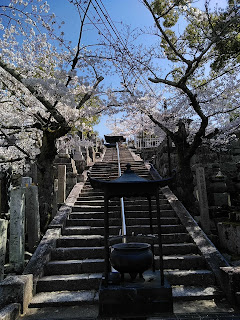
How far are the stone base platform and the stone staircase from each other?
2154mm

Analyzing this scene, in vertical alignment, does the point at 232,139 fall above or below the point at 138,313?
above

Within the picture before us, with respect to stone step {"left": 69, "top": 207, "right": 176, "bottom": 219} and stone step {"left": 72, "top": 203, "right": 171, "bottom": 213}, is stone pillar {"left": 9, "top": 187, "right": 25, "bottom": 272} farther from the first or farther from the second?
stone step {"left": 72, "top": 203, "right": 171, "bottom": 213}

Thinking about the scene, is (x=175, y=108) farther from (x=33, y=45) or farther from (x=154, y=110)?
(x=33, y=45)

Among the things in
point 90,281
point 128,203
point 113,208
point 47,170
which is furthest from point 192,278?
point 47,170

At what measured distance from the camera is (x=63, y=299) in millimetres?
5273

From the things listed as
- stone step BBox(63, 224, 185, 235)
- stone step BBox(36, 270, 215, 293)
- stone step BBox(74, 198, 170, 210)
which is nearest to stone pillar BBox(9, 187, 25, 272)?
stone step BBox(36, 270, 215, 293)

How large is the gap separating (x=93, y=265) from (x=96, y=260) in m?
0.20

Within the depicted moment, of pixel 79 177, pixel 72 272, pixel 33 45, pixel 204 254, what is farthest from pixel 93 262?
pixel 33 45

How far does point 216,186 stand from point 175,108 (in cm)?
517

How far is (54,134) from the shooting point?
9523 mm

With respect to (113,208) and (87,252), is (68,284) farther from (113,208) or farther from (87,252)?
(113,208)

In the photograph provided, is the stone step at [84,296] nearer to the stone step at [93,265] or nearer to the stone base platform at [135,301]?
the stone step at [93,265]

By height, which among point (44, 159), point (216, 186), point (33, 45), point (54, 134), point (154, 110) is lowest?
point (216, 186)

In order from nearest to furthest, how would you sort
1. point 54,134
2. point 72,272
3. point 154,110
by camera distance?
point 72,272 → point 54,134 → point 154,110
